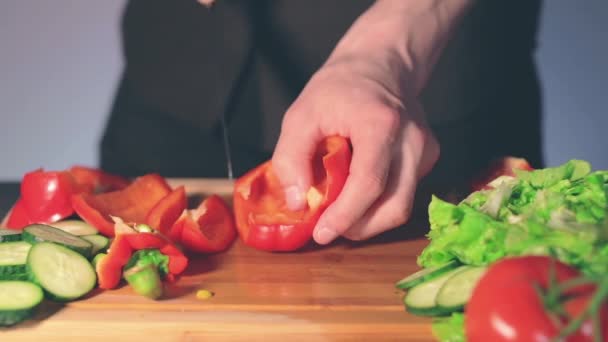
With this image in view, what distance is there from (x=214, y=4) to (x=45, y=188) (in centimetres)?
69

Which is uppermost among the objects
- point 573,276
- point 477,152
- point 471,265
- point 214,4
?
point 214,4

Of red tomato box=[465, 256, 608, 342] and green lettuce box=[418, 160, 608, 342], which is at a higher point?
red tomato box=[465, 256, 608, 342]

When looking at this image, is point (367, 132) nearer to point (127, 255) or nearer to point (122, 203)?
point (127, 255)

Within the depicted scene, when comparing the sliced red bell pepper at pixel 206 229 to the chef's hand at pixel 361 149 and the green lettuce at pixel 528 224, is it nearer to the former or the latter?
the chef's hand at pixel 361 149

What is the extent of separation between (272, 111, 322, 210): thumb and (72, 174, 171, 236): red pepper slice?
0.45 meters

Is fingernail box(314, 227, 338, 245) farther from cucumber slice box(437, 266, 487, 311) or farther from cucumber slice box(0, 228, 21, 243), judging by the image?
cucumber slice box(0, 228, 21, 243)

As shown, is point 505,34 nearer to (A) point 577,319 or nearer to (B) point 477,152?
(B) point 477,152

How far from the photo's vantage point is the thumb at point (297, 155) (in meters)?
1.88

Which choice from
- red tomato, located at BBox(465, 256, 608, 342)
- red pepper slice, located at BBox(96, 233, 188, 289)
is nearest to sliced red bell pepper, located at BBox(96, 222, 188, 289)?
red pepper slice, located at BBox(96, 233, 188, 289)

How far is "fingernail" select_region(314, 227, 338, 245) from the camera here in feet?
6.03

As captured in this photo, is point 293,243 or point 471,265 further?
point 293,243

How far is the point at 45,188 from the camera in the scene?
208 cm

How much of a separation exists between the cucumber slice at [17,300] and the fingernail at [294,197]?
0.61m

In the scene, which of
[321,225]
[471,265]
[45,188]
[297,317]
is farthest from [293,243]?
[45,188]
